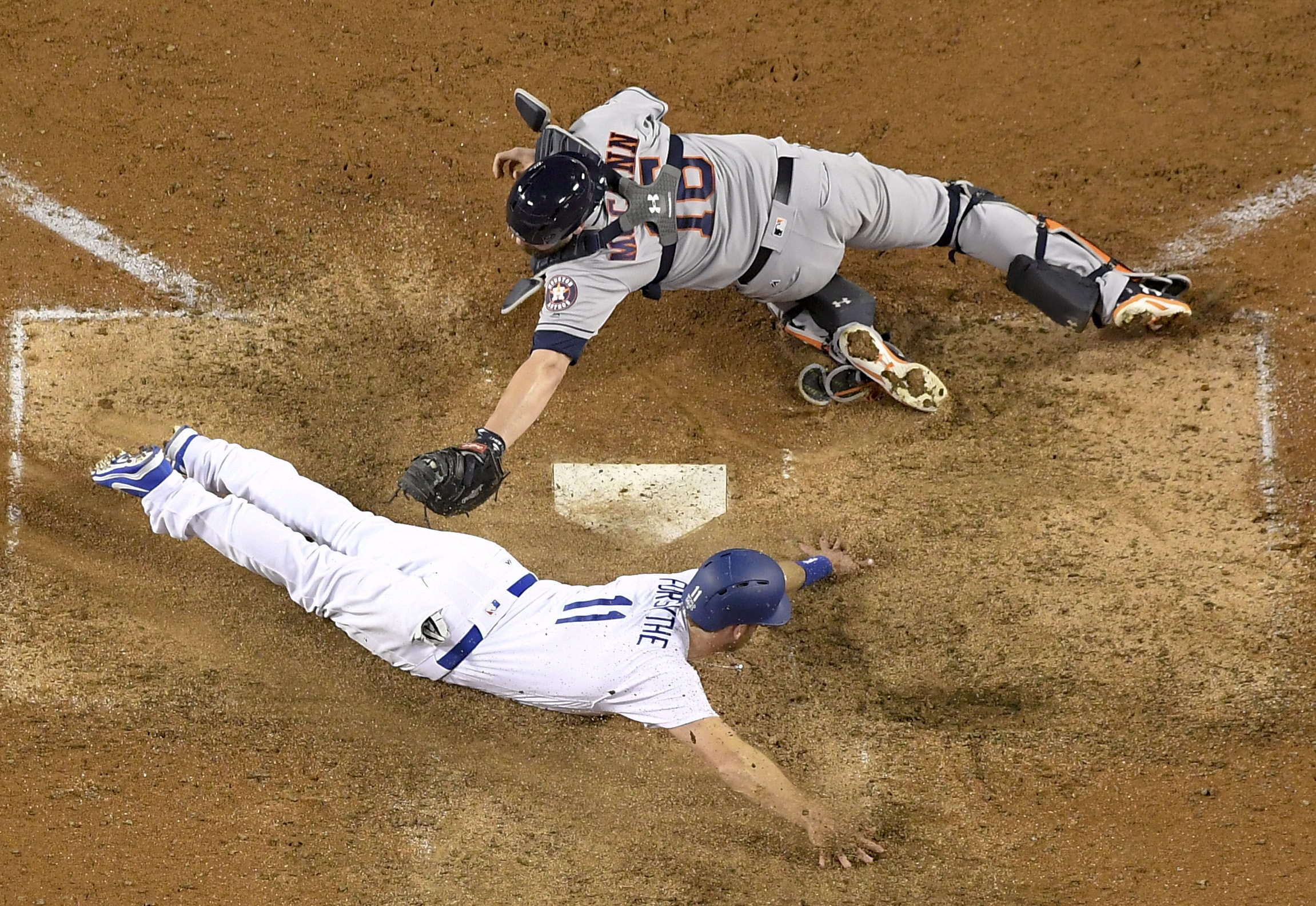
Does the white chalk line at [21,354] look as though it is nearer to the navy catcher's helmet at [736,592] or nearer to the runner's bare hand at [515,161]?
the runner's bare hand at [515,161]

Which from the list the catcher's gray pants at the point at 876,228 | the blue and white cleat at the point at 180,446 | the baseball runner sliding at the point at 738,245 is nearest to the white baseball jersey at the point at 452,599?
the blue and white cleat at the point at 180,446

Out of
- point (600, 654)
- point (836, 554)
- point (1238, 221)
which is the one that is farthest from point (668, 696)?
point (1238, 221)

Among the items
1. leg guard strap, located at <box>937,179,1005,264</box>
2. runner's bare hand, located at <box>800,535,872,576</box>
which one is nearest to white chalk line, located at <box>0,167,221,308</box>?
runner's bare hand, located at <box>800,535,872,576</box>

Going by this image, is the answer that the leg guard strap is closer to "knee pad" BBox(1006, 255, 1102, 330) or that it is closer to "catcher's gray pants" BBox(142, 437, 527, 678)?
"knee pad" BBox(1006, 255, 1102, 330)

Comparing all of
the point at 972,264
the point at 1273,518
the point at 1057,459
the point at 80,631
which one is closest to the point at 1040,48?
the point at 972,264

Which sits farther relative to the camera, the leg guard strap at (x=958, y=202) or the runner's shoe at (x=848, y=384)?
the runner's shoe at (x=848, y=384)

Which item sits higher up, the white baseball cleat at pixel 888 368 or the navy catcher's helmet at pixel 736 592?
the white baseball cleat at pixel 888 368
